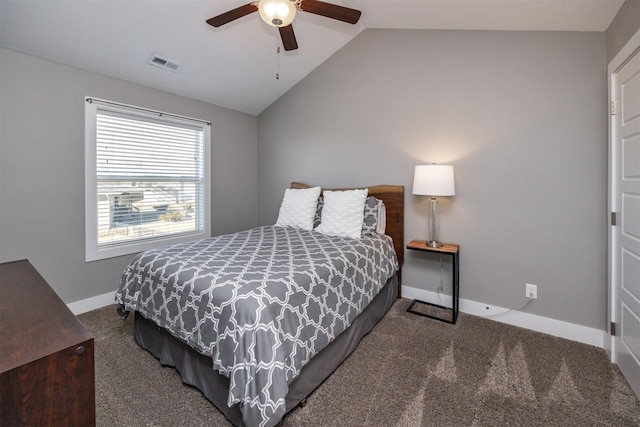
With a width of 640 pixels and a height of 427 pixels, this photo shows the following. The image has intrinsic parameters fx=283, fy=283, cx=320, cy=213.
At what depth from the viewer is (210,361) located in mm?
1571

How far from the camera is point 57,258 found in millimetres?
2508

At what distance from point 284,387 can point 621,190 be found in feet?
7.79

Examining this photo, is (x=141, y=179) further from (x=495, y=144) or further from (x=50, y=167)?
(x=495, y=144)

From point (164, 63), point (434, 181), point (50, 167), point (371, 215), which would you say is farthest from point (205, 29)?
point (434, 181)

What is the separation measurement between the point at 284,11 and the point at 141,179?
2.37 metres

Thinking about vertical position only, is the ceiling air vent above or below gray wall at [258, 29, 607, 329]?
above

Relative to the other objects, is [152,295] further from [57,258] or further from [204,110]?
[204,110]

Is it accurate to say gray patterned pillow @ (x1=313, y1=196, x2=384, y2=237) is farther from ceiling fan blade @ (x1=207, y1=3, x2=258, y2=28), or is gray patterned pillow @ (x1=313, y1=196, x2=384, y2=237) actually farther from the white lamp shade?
ceiling fan blade @ (x1=207, y1=3, x2=258, y2=28)

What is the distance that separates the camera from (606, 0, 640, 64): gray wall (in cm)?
163

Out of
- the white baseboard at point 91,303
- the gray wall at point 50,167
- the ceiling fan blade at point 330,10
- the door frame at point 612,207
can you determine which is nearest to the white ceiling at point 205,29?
the gray wall at point 50,167

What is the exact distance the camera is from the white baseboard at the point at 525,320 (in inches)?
85.5

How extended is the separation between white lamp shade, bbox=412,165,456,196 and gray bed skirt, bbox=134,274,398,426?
1110mm

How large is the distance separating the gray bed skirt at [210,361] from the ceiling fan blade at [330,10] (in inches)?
84.6

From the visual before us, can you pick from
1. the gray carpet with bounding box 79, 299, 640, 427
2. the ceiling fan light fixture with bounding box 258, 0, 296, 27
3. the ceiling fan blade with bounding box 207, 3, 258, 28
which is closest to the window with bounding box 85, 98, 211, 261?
the gray carpet with bounding box 79, 299, 640, 427
